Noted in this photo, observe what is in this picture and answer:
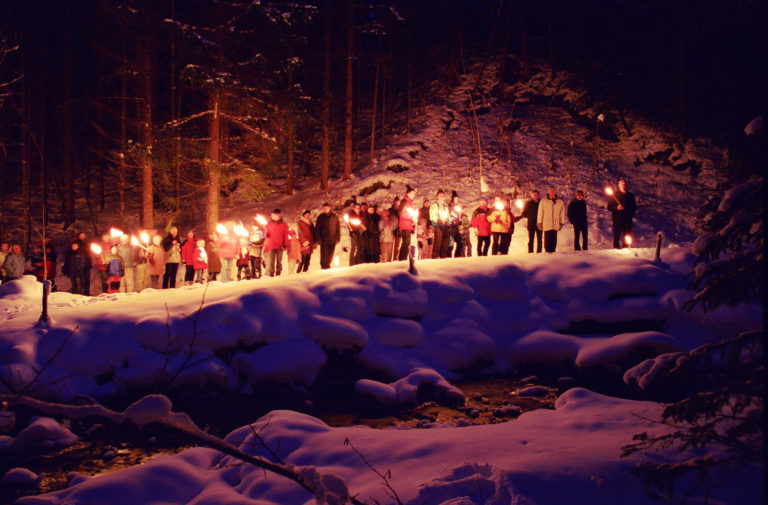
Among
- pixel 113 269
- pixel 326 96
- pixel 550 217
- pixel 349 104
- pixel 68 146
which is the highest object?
pixel 326 96

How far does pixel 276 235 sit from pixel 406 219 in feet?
12.5

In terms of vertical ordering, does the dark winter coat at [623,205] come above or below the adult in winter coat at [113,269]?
above

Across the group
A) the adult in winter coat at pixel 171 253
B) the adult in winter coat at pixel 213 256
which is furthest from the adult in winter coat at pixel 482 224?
the adult in winter coat at pixel 171 253

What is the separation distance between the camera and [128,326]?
9.68 m

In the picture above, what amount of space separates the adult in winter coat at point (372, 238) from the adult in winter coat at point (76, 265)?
28.8 feet

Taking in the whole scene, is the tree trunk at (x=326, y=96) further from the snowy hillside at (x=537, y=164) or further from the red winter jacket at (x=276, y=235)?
the red winter jacket at (x=276, y=235)

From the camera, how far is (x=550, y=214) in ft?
49.3

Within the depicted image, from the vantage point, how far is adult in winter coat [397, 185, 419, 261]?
50.2 feet

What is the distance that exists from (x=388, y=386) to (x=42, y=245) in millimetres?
13062

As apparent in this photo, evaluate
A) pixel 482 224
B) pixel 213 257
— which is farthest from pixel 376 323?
pixel 213 257

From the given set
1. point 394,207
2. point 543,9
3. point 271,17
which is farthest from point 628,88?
point 543,9

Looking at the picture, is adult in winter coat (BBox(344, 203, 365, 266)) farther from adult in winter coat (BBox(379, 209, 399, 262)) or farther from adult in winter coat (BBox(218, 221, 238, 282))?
adult in winter coat (BBox(218, 221, 238, 282))

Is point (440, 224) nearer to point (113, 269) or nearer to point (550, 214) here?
point (550, 214)

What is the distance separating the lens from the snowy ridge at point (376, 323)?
916cm
